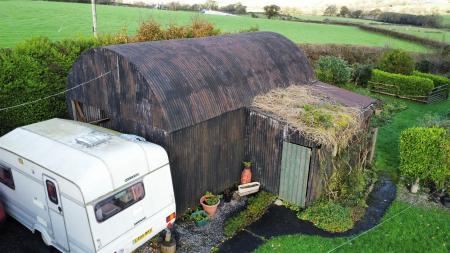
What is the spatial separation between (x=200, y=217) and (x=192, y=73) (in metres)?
5.01

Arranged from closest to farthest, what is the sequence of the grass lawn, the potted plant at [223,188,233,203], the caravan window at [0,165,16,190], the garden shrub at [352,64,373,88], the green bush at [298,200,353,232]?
1. the caravan window at [0,165,16,190]
2. the grass lawn
3. the green bush at [298,200,353,232]
4. the potted plant at [223,188,233,203]
5. the garden shrub at [352,64,373,88]

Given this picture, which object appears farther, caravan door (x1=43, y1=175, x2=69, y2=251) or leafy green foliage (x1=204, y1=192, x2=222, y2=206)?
leafy green foliage (x1=204, y1=192, x2=222, y2=206)

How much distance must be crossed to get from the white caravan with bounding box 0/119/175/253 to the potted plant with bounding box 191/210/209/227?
1192 mm

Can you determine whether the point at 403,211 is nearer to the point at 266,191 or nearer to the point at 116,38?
the point at 266,191

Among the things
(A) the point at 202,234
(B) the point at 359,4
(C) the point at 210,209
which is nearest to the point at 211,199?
(C) the point at 210,209

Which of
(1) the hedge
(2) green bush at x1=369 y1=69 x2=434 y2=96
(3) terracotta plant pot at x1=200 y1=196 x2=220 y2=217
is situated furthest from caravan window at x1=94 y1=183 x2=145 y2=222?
(2) green bush at x1=369 y1=69 x2=434 y2=96

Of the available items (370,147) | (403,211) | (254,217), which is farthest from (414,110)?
(254,217)

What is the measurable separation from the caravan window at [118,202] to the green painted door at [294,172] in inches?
218

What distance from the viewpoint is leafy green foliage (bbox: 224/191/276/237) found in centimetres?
1134

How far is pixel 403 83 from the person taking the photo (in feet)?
90.4

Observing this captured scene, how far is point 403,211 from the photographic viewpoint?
12.6 meters

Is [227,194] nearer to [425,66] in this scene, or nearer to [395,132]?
[395,132]

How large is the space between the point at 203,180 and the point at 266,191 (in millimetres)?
2629

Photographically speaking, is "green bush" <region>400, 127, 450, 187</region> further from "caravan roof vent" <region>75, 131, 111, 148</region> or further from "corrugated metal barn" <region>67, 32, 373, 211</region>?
"caravan roof vent" <region>75, 131, 111, 148</region>
